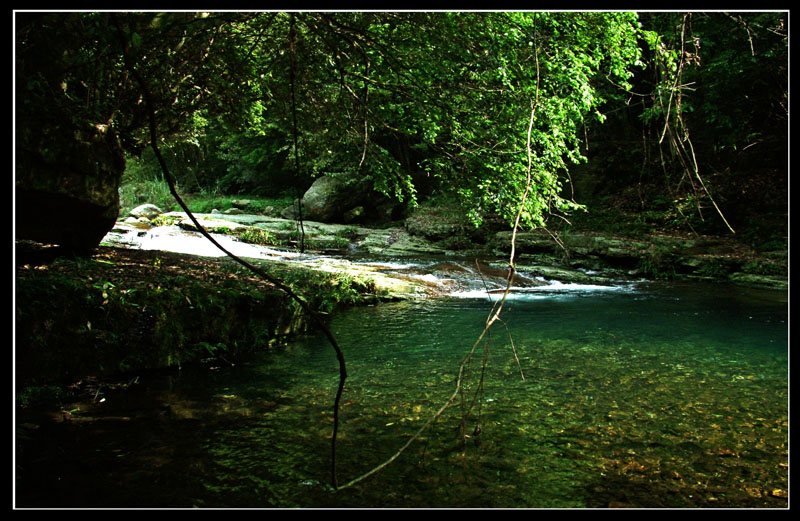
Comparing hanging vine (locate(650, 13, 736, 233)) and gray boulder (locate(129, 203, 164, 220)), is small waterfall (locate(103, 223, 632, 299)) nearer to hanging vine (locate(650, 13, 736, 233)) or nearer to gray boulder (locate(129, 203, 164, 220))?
gray boulder (locate(129, 203, 164, 220))

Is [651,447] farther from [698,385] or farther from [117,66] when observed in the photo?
[117,66]

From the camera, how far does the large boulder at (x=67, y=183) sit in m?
5.27

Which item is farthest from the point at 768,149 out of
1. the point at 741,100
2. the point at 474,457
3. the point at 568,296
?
the point at 474,457

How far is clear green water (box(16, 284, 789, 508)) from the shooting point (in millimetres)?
2820

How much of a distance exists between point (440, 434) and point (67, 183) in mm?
5085

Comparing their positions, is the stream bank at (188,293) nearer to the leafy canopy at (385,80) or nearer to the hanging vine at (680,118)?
the hanging vine at (680,118)

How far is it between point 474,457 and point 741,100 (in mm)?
16444

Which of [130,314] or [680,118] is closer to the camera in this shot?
[680,118]

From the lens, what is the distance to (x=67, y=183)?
5.61 m

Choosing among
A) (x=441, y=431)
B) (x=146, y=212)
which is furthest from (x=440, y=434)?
(x=146, y=212)

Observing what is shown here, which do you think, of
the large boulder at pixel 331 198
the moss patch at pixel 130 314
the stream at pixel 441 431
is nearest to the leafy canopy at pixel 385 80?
the moss patch at pixel 130 314

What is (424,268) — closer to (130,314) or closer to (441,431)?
(130,314)

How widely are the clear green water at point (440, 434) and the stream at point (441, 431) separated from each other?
14 millimetres

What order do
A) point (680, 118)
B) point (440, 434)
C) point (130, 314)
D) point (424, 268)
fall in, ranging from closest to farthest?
point (680, 118)
point (440, 434)
point (130, 314)
point (424, 268)
